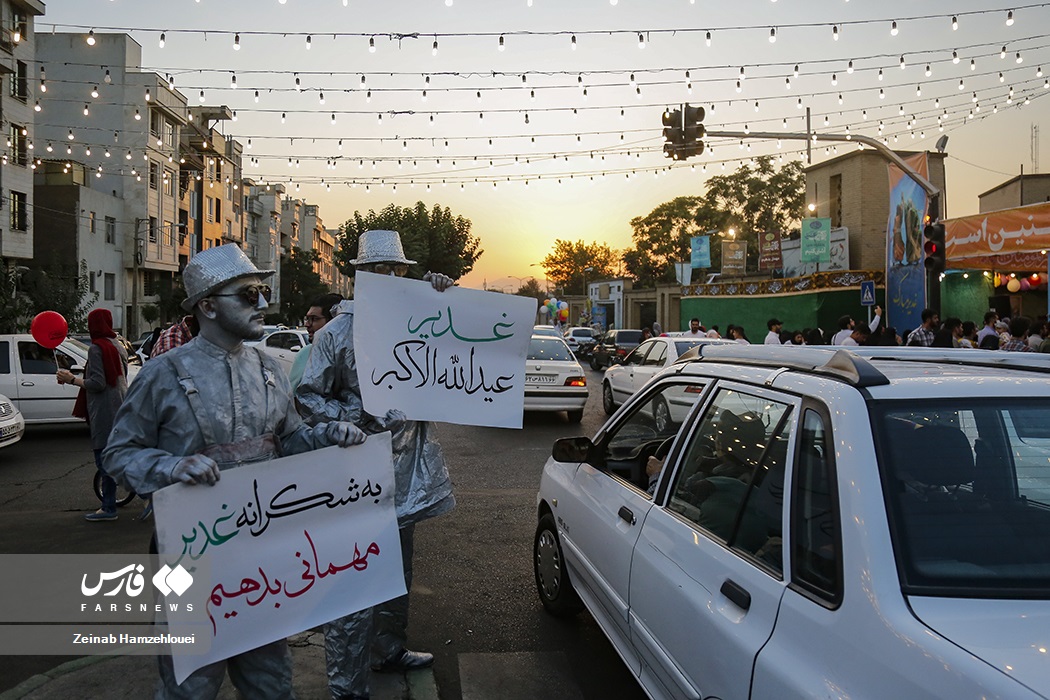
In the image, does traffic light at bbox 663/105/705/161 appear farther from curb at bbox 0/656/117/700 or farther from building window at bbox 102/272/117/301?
building window at bbox 102/272/117/301

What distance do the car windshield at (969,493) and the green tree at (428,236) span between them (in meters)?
45.1

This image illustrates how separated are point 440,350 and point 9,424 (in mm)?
8605

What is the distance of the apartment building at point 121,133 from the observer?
121 feet

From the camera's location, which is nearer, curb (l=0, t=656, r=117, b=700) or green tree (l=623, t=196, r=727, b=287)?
curb (l=0, t=656, r=117, b=700)

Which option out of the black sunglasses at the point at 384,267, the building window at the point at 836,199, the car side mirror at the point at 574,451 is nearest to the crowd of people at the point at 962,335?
the car side mirror at the point at 574,451

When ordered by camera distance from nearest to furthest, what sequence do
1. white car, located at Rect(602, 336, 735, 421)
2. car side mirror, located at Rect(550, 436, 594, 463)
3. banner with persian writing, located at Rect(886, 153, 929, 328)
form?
car side mirror, located at Rect(550, 436, 594, 463)
white car, located at Rect(602, 336, 735, 421)
banner with persian writing, located at Rect(886, 153, 929, 328)

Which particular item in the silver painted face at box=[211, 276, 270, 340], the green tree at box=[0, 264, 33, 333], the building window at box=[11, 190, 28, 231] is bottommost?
the silver painted face at box=[211, 276, 270, 340]

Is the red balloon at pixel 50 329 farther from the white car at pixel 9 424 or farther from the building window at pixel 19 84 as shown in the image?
the building window at pixel 19 84

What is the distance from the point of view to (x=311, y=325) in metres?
6.19

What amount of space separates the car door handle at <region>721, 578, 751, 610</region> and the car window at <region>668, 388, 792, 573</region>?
0.34 feet

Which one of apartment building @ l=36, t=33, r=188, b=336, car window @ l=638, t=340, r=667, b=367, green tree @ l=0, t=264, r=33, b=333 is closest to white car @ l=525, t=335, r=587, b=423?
car window @ l=638, t=340, r=667, b=367

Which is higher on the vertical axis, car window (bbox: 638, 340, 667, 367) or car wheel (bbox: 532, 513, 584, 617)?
car window (bbox: 638, 340, 667, 367)

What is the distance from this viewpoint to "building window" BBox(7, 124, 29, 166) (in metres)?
27.3

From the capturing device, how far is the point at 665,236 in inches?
2936
